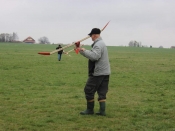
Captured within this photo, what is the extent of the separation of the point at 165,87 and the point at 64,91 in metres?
4.60

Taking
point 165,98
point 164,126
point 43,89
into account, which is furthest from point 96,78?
point 43,89

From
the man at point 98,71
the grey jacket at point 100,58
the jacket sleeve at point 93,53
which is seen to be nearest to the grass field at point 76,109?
the man at point 98,71

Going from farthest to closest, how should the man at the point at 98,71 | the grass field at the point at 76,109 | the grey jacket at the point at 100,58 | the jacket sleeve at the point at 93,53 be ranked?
the man at the point at 98,71
the grey jacket at the point at 100,58
the jacket sleeve at the point at 93,53
the grass field at the point at 76,109

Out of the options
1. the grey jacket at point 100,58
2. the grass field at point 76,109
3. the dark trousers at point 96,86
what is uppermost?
the grey jacket at point 100,58

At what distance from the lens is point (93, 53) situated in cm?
765

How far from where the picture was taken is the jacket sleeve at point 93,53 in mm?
7551

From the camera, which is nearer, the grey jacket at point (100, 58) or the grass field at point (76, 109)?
the grass field at point (76, 109)

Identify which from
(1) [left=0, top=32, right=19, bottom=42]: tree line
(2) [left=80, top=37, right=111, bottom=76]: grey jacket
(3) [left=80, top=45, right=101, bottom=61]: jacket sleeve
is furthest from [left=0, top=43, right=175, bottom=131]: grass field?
(1) [left=0, top=32, right=19, bottom=42]: tree line

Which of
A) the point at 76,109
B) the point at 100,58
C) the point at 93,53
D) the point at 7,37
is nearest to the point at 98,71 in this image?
the point at 100,58

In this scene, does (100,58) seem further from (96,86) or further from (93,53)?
(96,86)

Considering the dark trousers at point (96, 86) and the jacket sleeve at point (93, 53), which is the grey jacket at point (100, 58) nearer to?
the jacket sleeve at point (93, 53)

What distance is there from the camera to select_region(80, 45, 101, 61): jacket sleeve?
7551 millimetres

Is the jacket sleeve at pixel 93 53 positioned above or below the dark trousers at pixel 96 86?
above

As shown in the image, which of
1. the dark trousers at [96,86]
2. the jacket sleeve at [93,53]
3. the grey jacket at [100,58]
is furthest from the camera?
the dark trousers at [96,86]
